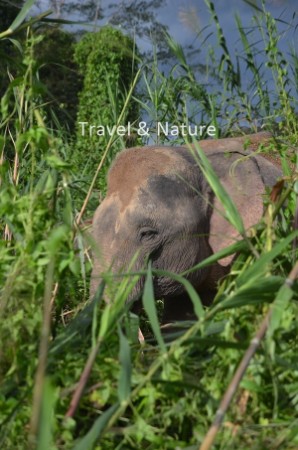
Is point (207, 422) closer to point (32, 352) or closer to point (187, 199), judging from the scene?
point (32, 352)

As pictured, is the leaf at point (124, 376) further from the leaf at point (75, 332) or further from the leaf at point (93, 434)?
the leaf at point (75, 332)

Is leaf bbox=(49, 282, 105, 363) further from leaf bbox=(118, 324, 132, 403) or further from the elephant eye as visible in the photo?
the elephant eye

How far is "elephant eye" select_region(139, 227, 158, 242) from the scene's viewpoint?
2.92 meters

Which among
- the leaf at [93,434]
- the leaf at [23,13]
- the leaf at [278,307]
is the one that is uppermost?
the leaf at [23,13]

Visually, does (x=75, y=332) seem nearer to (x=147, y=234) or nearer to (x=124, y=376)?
(x=124, y=376)

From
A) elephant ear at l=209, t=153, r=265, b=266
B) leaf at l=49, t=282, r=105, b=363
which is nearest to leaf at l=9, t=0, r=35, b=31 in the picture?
leaf at l=49, t=282, r=105, b=363

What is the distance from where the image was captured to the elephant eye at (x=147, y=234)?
292cm

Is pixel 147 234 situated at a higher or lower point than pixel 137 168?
lower

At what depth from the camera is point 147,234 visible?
294 cm

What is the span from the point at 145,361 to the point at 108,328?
6.9 inches

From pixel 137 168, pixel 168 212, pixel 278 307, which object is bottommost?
pixel 278 307

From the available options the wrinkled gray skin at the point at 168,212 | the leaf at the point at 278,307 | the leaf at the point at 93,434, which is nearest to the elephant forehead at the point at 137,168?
the wrinkled gray skin at the point at 168,212

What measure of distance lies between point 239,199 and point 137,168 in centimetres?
41

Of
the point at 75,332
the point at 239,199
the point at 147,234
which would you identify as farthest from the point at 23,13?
the point at 239,199
